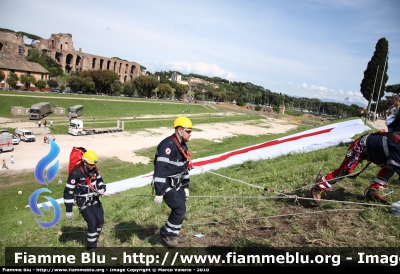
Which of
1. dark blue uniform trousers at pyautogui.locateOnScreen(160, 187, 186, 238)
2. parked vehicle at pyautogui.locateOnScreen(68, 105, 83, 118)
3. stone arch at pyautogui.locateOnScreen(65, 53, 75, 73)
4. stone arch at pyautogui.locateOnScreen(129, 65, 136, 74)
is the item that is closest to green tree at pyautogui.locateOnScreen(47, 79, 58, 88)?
parked vehicle at pyautogui.locateOnScreen(68, 105, 83, 118)

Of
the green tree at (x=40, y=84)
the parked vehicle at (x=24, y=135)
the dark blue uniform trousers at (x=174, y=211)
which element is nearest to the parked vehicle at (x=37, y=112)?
the parked vehicle at (x=24, y=135)

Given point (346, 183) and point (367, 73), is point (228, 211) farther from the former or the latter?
point (367, 73)

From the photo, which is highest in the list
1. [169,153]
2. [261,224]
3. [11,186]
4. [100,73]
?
[100,73]

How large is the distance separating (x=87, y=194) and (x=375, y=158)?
6.42 m

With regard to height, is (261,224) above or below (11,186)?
above

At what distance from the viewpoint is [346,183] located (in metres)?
7.70

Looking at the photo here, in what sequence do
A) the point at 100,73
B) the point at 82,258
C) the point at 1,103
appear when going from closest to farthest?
the point at 82,258
the point at 1,103
the point at 100,73

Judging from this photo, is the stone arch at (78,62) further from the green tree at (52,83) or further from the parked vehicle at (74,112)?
the parked vehicle at (74,112)

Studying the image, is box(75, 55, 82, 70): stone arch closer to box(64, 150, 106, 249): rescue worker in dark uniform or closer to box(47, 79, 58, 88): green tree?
box(47, 79, 58, 88): green tree

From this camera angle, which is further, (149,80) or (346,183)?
(149,80)

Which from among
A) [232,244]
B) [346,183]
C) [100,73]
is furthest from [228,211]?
[100,73]

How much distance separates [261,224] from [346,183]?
3.34 metres

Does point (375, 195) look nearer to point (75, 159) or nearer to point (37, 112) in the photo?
point (75, 159)

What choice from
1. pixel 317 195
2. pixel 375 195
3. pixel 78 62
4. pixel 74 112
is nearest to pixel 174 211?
pixel 317 195
